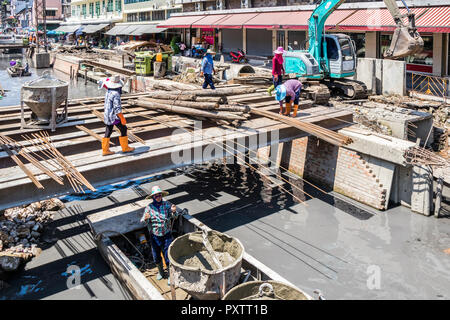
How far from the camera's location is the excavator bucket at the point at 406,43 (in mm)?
12539

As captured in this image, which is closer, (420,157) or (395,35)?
(420,157)

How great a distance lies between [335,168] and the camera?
46.4 feet

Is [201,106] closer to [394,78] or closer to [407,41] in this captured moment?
[407,41]

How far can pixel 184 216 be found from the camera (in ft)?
32.6

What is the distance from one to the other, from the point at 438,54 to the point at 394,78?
4.11 m

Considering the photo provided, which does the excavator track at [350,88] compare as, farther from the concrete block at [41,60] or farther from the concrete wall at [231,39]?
the concrete block at [41,60]

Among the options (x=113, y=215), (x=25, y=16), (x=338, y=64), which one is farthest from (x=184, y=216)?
(x=25, y=16)

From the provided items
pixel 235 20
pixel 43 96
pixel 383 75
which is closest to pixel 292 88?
pixel 43 96

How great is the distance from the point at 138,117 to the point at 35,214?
400 centimetres

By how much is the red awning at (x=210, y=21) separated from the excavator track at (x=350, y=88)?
691 inches

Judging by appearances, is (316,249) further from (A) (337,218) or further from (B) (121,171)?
(B) (121,171)

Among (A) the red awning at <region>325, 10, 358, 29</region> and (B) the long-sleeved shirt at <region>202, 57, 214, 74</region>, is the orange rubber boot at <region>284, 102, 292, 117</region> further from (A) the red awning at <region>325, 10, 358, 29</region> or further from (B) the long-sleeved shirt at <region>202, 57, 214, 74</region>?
(A) the red awning at <region>325, 10, 358, 29</region>

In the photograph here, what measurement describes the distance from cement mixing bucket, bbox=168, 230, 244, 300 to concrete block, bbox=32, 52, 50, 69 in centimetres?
5029

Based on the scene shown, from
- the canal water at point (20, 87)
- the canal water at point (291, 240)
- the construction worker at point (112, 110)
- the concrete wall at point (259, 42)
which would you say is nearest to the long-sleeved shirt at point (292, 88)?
the canal water at point (291, 240)
